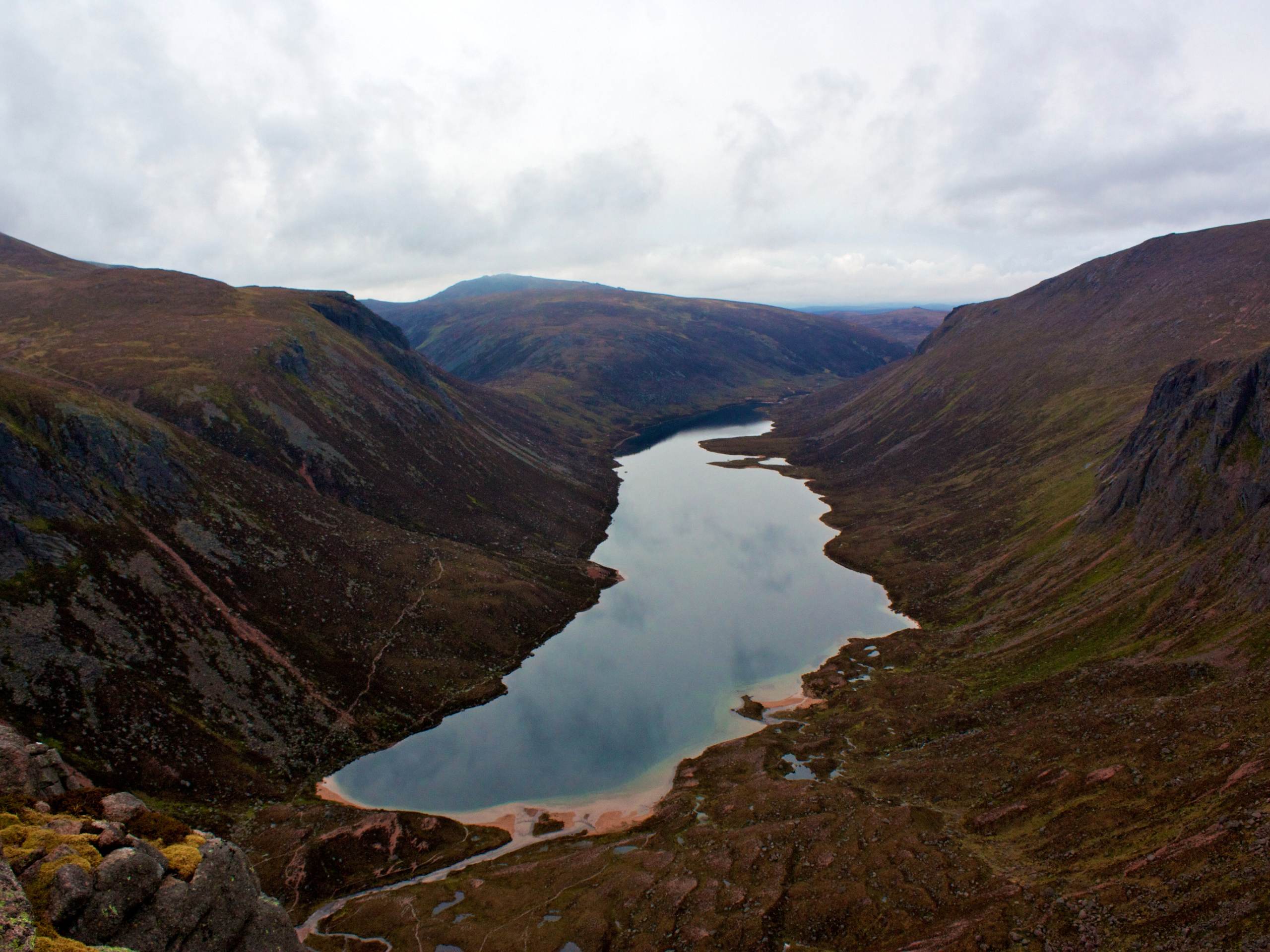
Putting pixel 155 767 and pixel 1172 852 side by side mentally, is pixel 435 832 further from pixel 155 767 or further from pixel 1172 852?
pixel 1172 852

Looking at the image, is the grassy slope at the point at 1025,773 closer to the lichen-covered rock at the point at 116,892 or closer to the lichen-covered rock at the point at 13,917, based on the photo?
the lichen-covered rock at the point at 116,892

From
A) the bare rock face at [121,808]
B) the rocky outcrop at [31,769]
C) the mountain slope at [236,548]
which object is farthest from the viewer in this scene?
the mountain slope at [236,548]

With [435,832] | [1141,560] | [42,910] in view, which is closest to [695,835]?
[435,832]

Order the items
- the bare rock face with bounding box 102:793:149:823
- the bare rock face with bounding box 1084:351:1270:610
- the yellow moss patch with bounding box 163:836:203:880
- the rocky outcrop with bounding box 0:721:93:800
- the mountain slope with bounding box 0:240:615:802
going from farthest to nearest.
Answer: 1. the bare rock face with bounding box 1084:351:1270:610
2. the mountain slope with bounding box 0:240:615:802
3. the rocky outcrop with bounding box 0:721:93:800
4. the bare rock face with bounding box 102:793:149:823
5. the yellow moss patch with bounding box 163:836:203:880

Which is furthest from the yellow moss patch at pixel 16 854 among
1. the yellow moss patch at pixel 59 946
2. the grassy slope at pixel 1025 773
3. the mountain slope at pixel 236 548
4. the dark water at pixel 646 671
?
the dark water at pixel 646 671

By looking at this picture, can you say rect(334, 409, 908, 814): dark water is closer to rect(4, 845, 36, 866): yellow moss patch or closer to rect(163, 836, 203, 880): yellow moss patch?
rect(163, 836, 203, 880): yellow moss patch

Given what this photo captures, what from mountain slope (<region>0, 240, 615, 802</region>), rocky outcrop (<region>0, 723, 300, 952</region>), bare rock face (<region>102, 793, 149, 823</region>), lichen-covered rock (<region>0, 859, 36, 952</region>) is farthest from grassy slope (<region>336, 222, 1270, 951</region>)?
lichen-covered rock (<region>0, 859, 36, 952</region>)
